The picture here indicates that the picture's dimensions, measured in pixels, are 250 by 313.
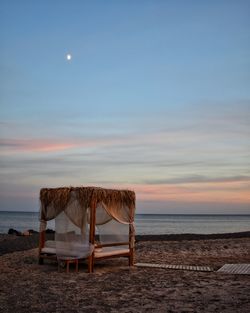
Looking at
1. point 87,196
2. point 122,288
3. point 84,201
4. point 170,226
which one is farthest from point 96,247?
point 170,226

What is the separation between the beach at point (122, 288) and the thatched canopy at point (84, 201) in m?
1.58

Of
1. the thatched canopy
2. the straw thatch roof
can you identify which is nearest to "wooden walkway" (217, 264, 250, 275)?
the thatched canopy

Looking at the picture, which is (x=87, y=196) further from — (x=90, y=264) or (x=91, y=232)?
(x=90, y=264)

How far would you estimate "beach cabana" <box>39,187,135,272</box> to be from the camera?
489 inches

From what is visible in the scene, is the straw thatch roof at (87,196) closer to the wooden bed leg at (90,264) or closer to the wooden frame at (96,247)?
the wooden frame at (96,247)

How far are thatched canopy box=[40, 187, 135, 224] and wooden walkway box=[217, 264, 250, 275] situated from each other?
3.09 meters

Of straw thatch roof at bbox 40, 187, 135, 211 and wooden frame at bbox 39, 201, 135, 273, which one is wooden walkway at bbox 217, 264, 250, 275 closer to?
wooden frame at bbox 39, 201, 135, 273

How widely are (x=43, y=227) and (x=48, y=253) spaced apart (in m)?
0.83

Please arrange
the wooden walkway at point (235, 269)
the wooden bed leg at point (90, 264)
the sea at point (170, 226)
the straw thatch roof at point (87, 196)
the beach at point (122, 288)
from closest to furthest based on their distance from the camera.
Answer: the beach at point (122, 288) < the wooden walkway at point (235, 269) < the wooden bed leg at point (90, 264) < the straw thatch roof at point (87, 196) < the sea at point (170, 226)

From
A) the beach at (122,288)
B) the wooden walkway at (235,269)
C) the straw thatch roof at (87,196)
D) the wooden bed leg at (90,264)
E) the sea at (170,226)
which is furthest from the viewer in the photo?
the sea at (170,226)

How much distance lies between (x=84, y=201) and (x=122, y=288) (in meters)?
→ 3.35

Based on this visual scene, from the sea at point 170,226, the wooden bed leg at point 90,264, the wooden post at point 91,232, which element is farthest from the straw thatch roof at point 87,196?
the sea at point 170,226

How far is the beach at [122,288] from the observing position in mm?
8008

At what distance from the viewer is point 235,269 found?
12.4 meters
